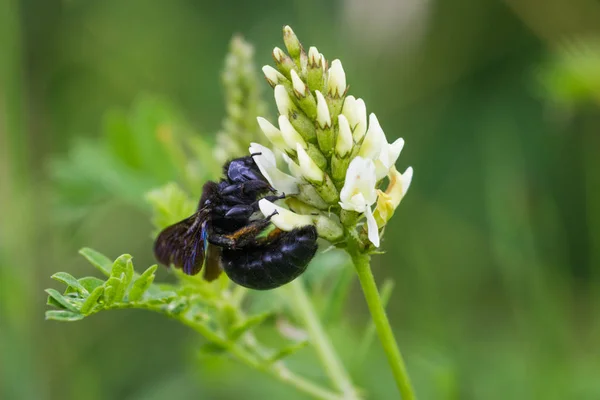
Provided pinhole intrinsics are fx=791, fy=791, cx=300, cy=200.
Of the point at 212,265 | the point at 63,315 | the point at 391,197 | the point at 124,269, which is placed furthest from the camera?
the point at 212,265

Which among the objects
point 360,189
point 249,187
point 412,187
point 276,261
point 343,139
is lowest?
point 276,261

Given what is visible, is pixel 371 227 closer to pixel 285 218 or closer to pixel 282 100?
pixel 285 218

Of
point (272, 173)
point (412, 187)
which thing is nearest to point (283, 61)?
point (272, 173)

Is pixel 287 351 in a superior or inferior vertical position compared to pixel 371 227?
inferior

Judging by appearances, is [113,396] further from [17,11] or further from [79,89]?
[79,89]

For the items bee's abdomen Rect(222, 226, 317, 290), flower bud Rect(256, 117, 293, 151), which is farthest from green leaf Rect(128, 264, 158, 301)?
flower bud Rect(256, 117, 293, 151)

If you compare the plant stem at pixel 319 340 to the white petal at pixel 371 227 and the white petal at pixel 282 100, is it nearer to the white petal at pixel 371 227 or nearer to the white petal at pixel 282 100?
the white petal at pixel 371 227

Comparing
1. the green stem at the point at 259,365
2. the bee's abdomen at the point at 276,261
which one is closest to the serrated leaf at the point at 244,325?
the green stem at the point at 259,365
